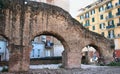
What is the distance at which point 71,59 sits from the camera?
21141 millimetres

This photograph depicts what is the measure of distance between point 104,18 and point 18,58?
117ft

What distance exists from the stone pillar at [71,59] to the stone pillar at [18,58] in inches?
153

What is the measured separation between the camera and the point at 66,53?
69.5ft

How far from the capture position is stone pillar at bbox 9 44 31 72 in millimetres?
18016

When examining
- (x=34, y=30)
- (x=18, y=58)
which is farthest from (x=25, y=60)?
(x=34, y=30)

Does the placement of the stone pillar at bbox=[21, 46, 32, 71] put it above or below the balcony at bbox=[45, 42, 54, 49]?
below

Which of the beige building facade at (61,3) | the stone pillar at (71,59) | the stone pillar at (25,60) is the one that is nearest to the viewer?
the stone pillar at (25,60)

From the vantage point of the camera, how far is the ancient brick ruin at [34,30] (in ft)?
60.1

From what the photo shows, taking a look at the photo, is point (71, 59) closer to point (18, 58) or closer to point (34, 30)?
point (34, 30)

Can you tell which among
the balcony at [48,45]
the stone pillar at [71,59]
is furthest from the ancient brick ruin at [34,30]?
the balcony at [48,45]

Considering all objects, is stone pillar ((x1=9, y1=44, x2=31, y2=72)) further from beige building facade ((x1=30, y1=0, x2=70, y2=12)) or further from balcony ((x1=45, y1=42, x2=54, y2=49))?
beige building facade ((x1=30, y1=0, x2=70, y2=12))

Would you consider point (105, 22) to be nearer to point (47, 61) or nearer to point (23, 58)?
point (47, 61)

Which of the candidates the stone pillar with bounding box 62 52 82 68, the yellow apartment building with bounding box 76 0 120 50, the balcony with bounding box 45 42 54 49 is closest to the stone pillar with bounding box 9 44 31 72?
the stone pillar with bounding box 62 52 82 68

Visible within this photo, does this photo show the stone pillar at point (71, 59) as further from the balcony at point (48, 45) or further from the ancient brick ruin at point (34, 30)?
the balcony at point (48, 45)
